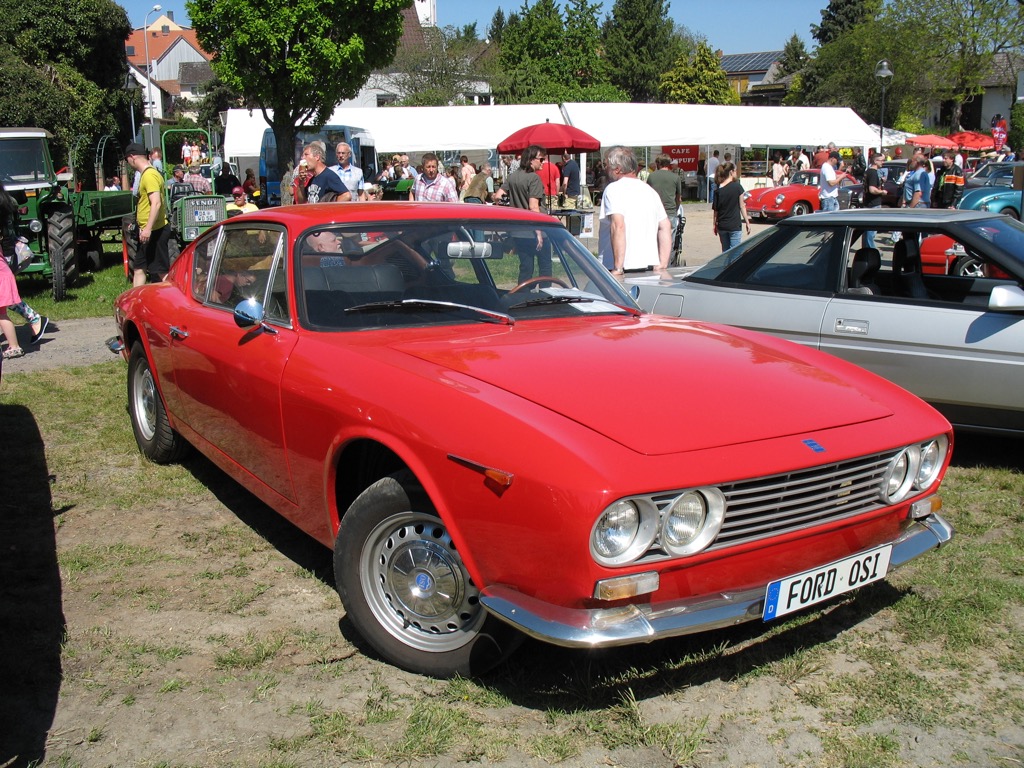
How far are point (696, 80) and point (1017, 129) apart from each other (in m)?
23.4

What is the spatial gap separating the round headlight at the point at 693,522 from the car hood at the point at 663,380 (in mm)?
150

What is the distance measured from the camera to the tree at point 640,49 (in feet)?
A: 234

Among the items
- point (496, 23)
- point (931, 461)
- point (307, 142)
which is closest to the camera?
point (931, 461)

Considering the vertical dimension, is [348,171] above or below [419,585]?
above

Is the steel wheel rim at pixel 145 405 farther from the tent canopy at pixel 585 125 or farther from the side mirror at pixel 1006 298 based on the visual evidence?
the tent canopy at pixel 585 125

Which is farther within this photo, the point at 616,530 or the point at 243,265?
the point at 243,265

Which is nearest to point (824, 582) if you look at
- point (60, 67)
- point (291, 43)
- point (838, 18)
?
point (291, 43)

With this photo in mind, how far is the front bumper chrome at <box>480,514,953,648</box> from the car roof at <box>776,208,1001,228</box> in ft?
11.7

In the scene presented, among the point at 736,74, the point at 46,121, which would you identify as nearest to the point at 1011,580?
the point at 46,121

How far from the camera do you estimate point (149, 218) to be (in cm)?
1049

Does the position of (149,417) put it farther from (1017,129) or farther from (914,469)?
A: (1017,129)

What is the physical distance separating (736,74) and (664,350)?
115 metres

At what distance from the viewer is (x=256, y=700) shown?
3064 millimetres

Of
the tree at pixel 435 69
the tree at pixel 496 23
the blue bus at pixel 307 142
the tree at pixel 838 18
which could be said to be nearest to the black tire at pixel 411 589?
the blue bus at pixel 307 142
